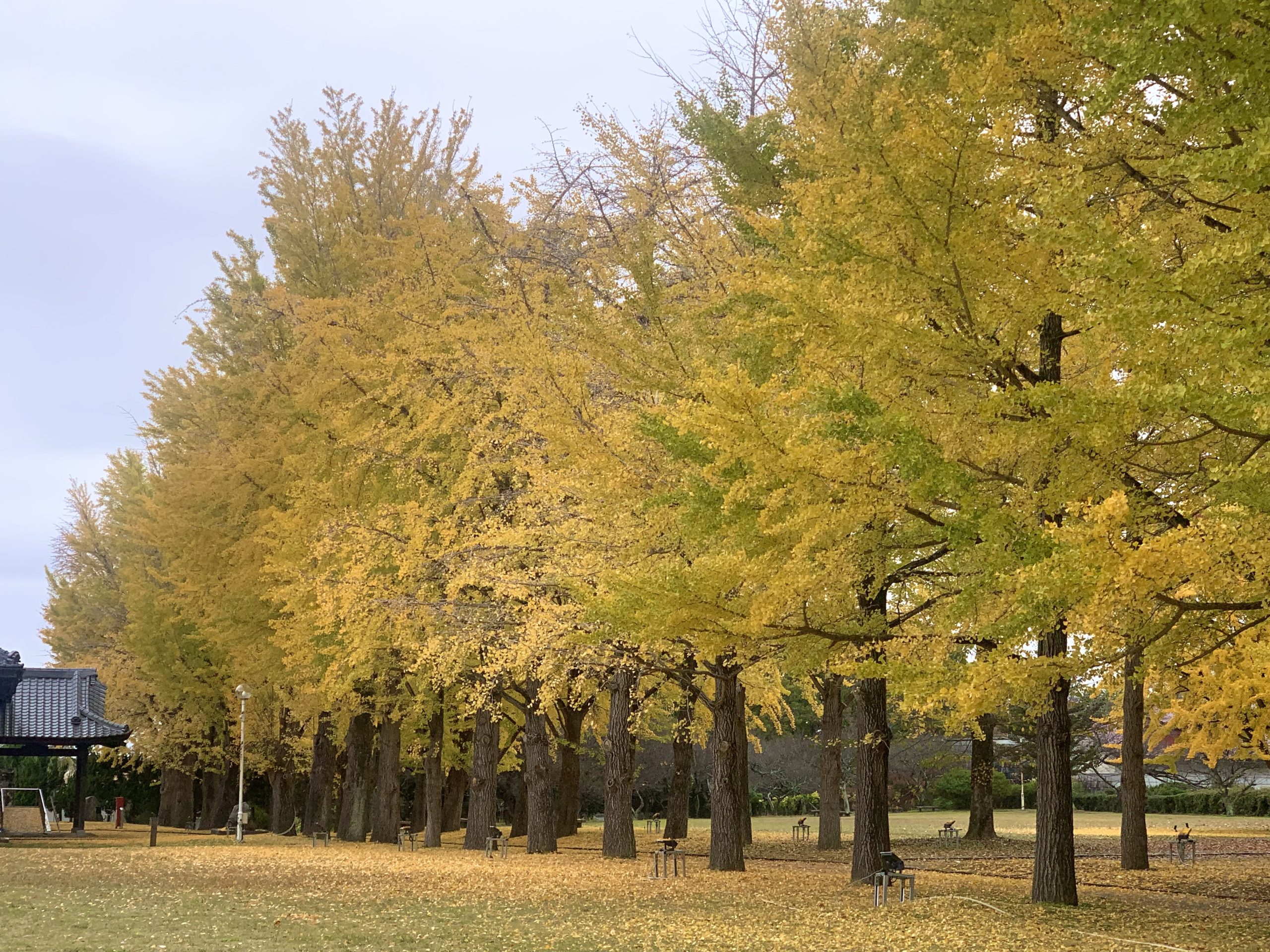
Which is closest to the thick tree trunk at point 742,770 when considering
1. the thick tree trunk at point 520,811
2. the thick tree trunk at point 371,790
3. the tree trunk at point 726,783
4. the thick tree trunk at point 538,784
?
the tree trunk at point 726,783

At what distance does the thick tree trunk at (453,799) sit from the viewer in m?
37.6

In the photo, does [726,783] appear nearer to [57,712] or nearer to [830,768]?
[830,768]

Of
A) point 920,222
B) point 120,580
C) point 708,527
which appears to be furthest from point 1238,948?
point 120,580

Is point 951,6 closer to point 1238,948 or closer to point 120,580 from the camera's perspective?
point 1238,948

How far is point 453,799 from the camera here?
3891 cm

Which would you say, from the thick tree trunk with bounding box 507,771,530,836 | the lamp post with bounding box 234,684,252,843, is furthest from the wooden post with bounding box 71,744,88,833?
the thick tree trunk with bounding box 507,771,530,836

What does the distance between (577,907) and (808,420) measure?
6.43 m

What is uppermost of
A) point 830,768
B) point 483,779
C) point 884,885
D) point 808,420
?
point 808,420

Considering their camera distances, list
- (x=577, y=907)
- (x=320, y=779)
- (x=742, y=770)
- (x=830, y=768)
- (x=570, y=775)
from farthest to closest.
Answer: (x=320, y=779), (x=570, y=775), (x=830, y=768), (x=742, y=770), (x=577, y=907)

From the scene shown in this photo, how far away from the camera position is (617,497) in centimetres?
1443

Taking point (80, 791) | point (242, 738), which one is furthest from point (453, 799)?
point (242, 738)

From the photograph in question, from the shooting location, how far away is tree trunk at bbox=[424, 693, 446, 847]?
27.0 m

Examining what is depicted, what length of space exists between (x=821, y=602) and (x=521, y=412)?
30.0 feet

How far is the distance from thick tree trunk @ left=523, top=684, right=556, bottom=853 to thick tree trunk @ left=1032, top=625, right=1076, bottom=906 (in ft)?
40.5
